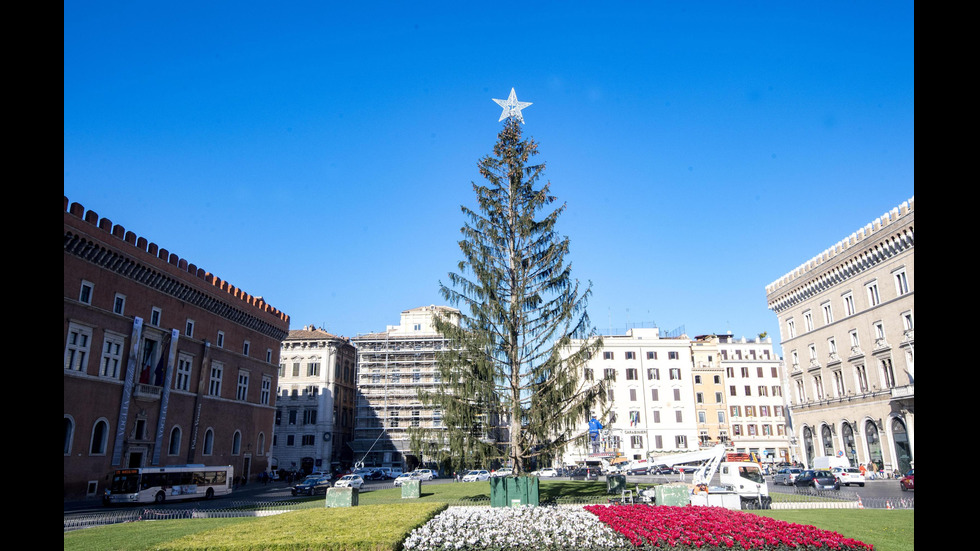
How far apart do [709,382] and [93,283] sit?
209 ft

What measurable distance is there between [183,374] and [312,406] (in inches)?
1071

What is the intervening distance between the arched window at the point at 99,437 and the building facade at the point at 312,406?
107ft

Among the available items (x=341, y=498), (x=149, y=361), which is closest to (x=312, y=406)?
(x=149, y=361)

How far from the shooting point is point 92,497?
32.6 metres

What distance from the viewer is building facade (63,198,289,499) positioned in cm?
3247

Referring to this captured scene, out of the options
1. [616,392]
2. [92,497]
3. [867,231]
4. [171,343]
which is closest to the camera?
[92,497]

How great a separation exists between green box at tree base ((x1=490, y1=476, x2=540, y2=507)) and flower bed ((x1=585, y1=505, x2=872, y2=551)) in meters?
5.60

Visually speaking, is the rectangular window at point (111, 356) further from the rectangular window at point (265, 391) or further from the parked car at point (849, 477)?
the parked car at point (849, 477)

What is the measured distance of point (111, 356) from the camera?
3481 centimetres

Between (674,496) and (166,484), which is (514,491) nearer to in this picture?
(674,496)
